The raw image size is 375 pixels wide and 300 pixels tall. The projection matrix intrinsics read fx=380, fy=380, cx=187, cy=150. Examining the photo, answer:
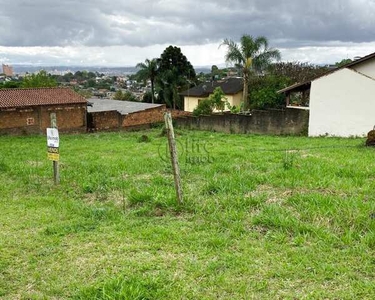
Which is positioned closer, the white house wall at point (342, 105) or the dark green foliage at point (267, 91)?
the white house wall at point (342, 105)

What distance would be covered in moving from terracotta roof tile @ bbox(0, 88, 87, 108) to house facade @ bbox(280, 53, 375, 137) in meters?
16.6

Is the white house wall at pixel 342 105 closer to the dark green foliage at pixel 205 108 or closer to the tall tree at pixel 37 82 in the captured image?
the dark green foliage at pixel 205 108

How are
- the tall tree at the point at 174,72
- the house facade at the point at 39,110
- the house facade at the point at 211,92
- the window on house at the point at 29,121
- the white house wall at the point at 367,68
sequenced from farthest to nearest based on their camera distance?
Result: the tall tree at the point at 174,72
the house facade at the point at 211,92
the window on house at the point at 29,121
the house facade at the point at 39,110
the white house wall at the point at 367,68

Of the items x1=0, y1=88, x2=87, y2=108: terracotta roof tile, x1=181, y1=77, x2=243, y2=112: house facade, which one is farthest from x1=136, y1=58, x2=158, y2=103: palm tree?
x1=0, y1=88, x2=87, y2=108: terracotta roof tile

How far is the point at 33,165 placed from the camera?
33.1 feet

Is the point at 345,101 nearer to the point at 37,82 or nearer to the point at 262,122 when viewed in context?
the point at 262,122

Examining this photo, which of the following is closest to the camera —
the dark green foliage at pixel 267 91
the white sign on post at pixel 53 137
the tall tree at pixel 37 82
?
the white sign on post at pixel 53 137

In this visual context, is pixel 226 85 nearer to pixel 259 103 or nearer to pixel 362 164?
pixel 259 103

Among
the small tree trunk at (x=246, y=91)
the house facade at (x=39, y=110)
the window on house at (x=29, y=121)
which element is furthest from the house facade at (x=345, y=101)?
the window on house at (x=29, y=121)

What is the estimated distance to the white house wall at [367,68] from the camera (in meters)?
20.0

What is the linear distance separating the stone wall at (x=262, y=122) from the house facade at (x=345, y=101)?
69cm

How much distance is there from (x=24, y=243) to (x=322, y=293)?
3595 millimetres

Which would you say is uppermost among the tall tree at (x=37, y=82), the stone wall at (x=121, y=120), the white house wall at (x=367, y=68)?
the white house wall at (x=367, y=68)

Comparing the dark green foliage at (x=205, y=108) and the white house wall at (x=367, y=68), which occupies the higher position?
the white house wall at (x=367, y=68)
